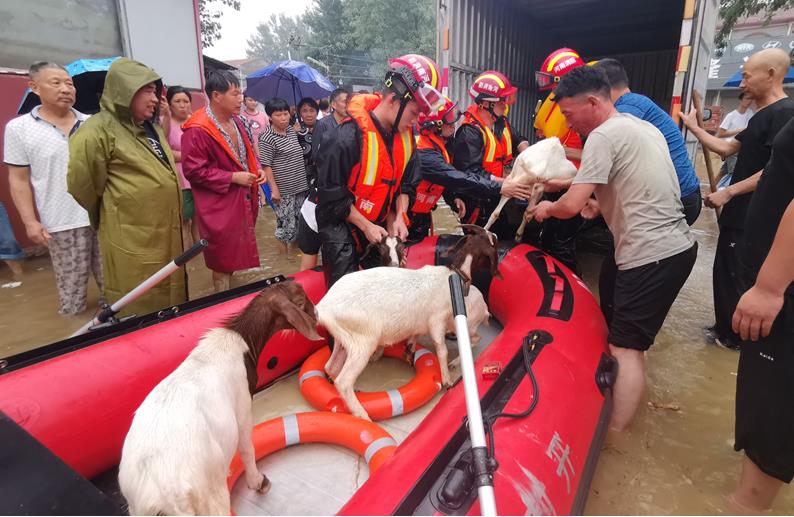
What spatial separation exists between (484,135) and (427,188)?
951 millimetres

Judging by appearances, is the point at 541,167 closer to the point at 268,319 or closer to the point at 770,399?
the point at 770,399

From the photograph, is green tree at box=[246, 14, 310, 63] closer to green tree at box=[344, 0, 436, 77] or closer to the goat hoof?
green tree at box=[344, 0, 436, 77]

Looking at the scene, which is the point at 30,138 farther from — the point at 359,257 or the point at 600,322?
the point at 600,322

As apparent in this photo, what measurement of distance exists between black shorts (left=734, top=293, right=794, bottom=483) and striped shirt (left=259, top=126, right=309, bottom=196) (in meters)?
5.76

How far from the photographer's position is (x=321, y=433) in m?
2.53

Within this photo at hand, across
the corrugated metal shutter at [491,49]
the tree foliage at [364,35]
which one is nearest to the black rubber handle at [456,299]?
the corrugated metal shutter at [491,49]

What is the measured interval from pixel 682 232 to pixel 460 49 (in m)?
4.99

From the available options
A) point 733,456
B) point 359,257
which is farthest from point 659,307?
point 359,257

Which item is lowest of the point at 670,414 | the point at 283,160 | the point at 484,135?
the point at 670,414

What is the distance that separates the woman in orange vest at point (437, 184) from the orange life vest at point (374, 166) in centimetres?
64

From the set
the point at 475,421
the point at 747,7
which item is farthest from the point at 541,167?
the point at 747,7

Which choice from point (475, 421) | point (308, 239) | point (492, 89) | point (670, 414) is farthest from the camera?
point (492, 89)

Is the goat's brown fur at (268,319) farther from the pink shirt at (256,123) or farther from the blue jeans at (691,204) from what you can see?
the pink shirt at (256,123)

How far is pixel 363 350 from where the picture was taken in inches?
106
